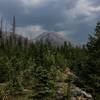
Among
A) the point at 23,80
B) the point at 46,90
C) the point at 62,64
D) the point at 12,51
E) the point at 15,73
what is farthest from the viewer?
the point at 12,51

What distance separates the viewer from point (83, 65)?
33969 mm

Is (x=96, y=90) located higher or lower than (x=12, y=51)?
lower

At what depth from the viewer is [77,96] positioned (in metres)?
31.7

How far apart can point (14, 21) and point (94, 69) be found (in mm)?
62825

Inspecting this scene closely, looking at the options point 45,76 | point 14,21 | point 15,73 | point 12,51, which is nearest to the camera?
point 45,76

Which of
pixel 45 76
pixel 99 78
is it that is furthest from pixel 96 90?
pixel 45 76

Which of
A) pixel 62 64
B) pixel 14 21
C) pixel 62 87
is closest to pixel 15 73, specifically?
pixel 62 87

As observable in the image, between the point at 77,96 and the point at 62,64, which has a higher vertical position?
the point at 62,64

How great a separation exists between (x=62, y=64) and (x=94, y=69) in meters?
23.5

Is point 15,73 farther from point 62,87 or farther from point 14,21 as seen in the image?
point 14,21

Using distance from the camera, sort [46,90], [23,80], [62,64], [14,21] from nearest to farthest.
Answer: [46,90] → [23,80] → [62,64] → [14,21]

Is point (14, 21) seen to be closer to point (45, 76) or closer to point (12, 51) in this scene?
point (12, 51)

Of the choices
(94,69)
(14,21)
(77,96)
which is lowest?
(77,96)

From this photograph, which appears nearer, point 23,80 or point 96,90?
point 96,90
